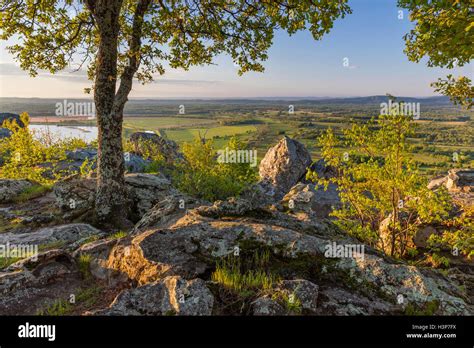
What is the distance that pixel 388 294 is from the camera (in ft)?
19.9

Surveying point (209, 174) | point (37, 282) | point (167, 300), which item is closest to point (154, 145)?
point (209, 174)

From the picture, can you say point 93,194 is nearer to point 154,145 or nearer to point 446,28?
point 446,28

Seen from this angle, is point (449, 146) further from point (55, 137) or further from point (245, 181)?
point (55, 137)

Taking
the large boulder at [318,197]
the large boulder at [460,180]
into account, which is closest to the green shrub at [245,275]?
the large boulder at [318,197]

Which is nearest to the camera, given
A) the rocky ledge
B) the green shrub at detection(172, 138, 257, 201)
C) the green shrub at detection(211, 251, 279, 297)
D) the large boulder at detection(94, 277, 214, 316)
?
the large boulder at detection(94, 277, 214, 316)

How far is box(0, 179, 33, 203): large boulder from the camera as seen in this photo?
66.9ft

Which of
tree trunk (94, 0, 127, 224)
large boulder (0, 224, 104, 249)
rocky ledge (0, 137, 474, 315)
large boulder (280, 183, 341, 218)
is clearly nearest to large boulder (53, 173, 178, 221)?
tree trunk (94, 0, 127, 224)

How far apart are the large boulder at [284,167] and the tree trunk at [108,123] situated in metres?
16.6

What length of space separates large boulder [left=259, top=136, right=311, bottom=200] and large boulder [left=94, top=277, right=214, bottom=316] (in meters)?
23.9

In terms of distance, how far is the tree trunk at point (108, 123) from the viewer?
44.4 feet

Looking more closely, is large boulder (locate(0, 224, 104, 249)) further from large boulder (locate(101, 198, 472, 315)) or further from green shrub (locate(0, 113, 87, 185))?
green shrub (locate(0, 113, 87, 185))

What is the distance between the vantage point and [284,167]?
105 ft

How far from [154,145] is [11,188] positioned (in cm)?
2126

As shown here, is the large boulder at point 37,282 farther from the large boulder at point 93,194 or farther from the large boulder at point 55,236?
the large boulder at point 93,194
